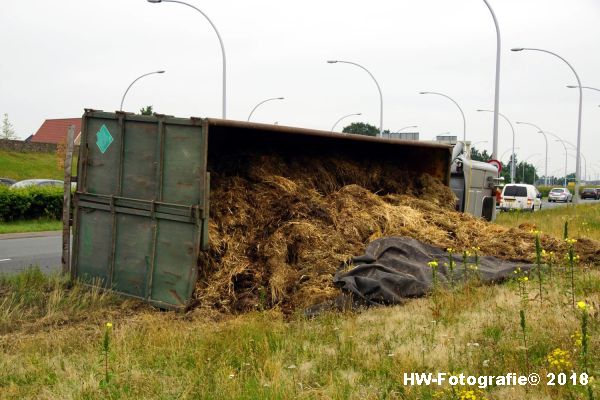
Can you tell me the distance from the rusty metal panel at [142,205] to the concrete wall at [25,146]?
45566 mm

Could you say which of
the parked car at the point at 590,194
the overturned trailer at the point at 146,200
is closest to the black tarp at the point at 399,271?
the overturned trailer at the point at 146,200

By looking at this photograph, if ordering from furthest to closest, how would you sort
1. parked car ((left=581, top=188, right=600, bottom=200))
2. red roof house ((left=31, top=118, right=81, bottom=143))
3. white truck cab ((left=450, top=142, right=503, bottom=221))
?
parked car ((left=581, top=188, right=600, bottom=200))
red roof house ((left=31, top=118, right=81, bottom=143))
white truck cab ((left=450, top=142, right=503, bottom=221))

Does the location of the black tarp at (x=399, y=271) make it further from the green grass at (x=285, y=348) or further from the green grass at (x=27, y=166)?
the green grass at (x=27, y=166)

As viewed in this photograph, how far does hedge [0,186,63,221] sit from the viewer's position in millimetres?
A: 20297

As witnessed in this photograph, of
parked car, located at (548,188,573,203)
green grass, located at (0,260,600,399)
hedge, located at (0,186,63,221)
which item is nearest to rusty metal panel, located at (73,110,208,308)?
green grass, located at (0,260,600,399)

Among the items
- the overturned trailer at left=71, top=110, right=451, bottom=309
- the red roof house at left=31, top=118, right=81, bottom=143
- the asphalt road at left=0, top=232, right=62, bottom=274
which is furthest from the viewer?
the red roof house at left=31, top=118, right=81, bottom=143

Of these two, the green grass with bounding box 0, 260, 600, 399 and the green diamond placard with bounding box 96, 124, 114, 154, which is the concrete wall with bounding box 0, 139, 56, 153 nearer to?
the green diamond placard with bounding box 96, 124, 114, 154

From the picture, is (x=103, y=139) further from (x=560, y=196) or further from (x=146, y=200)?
(x=560, y=196)

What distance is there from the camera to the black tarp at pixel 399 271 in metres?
7.44

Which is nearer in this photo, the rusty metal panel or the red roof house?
the rusty metal panel

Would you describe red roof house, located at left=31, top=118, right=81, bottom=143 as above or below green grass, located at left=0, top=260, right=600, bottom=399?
above

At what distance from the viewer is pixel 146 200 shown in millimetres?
7957

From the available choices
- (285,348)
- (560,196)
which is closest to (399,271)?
(285,348)

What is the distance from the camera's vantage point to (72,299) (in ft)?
25.5
